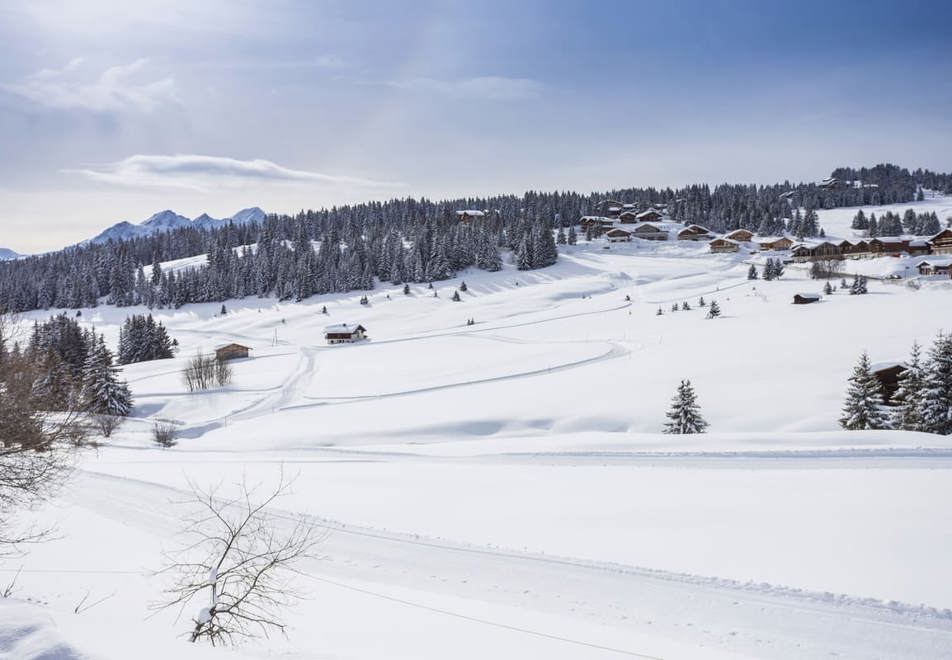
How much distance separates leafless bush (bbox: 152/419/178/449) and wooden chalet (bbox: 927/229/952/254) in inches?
4038

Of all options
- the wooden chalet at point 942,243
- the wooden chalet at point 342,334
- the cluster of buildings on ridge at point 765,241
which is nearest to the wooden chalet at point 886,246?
the cluster of buildings on ridge at point 765,241

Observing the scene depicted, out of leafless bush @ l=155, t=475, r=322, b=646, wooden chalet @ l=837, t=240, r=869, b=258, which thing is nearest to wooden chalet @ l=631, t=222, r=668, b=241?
wooden chalet @ l=837, t=240, r=869, b=258

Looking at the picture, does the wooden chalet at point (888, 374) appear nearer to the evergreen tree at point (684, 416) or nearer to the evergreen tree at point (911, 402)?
the evergreen tree at point (911, 402)

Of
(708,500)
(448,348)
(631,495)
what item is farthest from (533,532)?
(448,348)

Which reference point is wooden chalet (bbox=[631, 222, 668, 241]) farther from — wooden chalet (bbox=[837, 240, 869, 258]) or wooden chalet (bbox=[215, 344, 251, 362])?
wooden chalet (bbox=[215, 344, 251, 362])

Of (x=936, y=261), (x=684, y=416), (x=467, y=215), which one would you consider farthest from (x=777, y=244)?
(x=684, y=416)

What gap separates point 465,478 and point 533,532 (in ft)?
16.6

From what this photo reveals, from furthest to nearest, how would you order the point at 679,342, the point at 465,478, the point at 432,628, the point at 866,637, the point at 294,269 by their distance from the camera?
1. the point at 294,269
2. the point at 679,342
3. the point at 465,478
4. the point at 432,628
5. the point at 866,637

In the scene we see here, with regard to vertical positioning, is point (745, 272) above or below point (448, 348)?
above

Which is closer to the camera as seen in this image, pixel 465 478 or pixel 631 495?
pixel 631 495

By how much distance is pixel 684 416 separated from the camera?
23906 millimetres

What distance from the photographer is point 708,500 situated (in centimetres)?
1336

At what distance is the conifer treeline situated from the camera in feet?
347

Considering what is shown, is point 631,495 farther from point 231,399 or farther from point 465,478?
point 231,399
